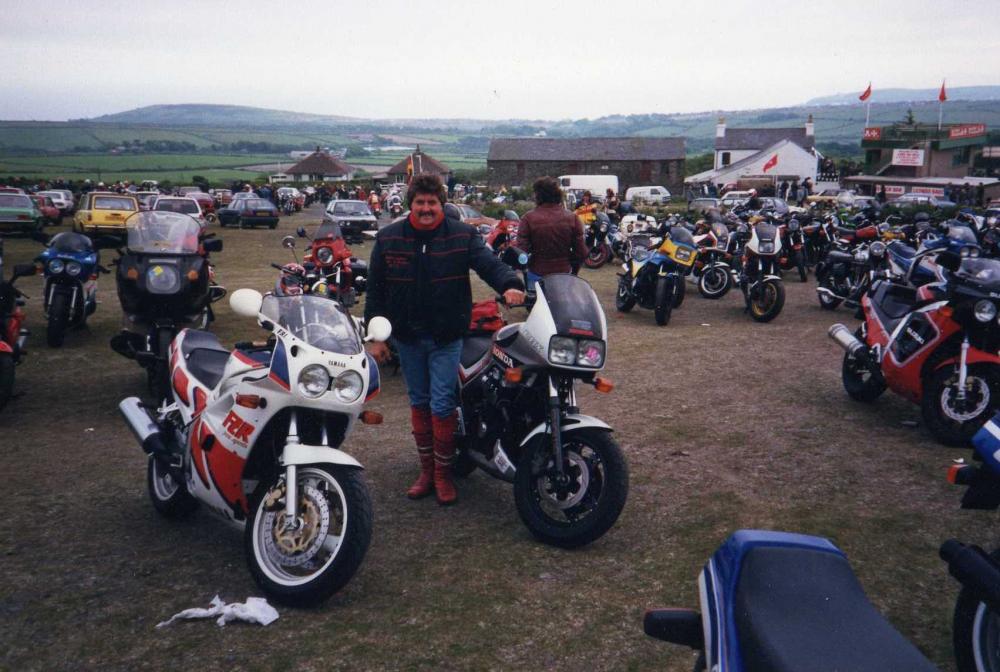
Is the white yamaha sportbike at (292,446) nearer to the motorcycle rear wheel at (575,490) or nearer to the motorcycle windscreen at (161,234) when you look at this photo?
the motorcycle rear wheel at (575,490)

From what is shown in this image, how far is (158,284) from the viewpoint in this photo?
23.4 feet

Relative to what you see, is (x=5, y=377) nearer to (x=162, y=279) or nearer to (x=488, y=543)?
(x=162, y=279)

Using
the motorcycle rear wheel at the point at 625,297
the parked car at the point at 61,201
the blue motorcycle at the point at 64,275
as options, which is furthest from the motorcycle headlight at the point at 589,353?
the parked car at the point at 61,201

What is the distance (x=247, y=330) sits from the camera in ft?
35.2

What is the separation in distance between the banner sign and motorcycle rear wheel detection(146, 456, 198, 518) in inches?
2602

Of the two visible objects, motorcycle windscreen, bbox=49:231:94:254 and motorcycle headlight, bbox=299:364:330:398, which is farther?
motorcycle windscreen, bbox=49:231:94:254

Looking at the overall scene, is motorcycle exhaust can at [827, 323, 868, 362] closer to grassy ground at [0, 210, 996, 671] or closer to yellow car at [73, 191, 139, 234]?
grassy ground at [0, 210, 996, 671]

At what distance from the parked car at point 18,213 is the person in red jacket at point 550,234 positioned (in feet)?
70.8

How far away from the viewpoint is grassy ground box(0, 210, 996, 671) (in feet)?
11.2

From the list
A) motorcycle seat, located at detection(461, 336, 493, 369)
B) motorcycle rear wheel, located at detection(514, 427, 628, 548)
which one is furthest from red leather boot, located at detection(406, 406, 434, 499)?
motorcycle rear wheel, located at detection(514, 427, 628, 548)

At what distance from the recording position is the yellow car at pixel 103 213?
22953 mm

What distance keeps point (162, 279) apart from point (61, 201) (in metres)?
31.9

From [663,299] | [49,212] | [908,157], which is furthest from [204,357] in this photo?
[908,157]

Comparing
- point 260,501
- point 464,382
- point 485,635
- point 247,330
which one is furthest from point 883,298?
point 247,330
